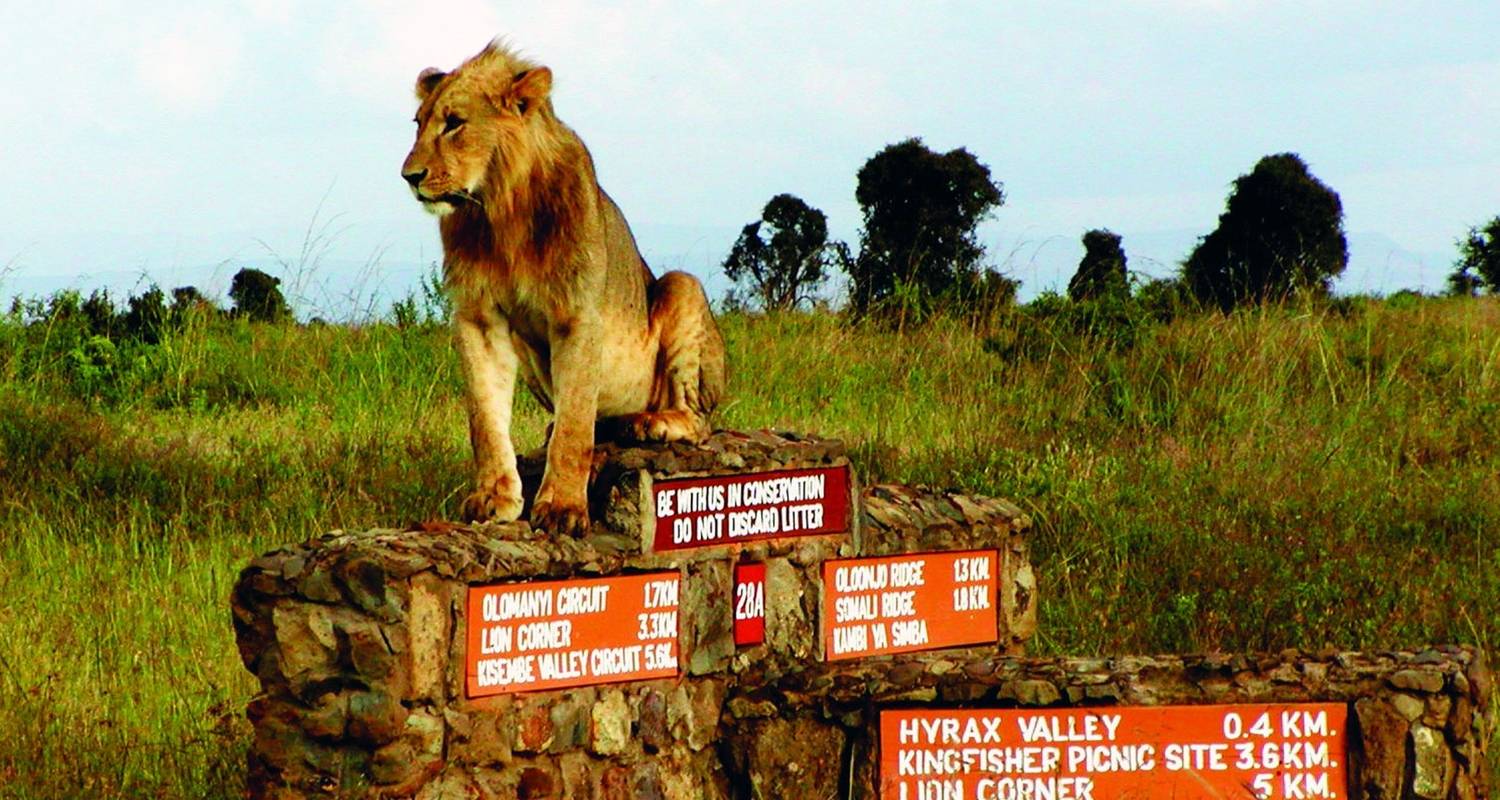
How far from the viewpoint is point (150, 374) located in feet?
48.3

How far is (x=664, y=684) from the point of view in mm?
6410

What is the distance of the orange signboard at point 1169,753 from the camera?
6.16 m

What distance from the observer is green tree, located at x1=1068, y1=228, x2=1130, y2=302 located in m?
16.6

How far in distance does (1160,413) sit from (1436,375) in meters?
2.95

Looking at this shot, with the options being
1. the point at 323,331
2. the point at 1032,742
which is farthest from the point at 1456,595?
the point at 323,331

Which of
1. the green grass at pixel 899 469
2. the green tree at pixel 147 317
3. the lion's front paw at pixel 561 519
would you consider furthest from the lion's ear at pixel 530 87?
the green tree at pixel 147 317

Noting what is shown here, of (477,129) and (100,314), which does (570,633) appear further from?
(100,314)

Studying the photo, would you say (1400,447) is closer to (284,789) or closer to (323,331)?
(323,331)

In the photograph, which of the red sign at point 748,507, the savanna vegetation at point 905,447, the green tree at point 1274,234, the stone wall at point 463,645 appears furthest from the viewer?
the green tree at point 1274,234

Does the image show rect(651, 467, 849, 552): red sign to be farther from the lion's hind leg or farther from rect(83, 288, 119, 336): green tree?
rect(83, 288, 119, 336): green tree

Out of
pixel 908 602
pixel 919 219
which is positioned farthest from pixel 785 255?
pixel 908 602

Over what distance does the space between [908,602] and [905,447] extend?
532 centimetres

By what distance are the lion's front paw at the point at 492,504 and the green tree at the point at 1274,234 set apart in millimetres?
12769

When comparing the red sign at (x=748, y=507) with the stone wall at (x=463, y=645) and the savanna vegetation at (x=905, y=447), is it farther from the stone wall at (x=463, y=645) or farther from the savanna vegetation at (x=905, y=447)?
the savanna vegetation at (x=905, y=447)
